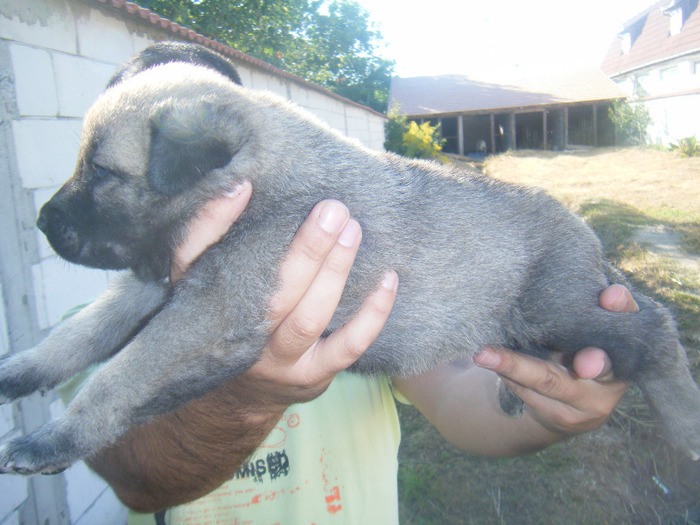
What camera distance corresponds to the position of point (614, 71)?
3653cm

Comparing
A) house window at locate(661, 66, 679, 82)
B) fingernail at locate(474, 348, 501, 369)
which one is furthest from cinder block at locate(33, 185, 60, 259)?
house window at locate(661, 66, 679, 82)

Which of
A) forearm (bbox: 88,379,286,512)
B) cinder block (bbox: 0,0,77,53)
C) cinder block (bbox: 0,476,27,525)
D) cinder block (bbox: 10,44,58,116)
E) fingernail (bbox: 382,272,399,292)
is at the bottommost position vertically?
cinder block (bbox: 0,476,27,525)

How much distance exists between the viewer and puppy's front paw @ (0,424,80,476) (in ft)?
5.70

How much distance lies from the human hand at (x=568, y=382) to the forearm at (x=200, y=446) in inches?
42.7

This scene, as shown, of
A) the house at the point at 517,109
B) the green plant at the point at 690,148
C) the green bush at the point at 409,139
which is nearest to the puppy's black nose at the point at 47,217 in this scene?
the green bush at the point at 409,139

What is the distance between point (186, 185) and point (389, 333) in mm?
1129

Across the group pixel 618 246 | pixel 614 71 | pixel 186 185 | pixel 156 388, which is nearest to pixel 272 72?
pixel 618 246

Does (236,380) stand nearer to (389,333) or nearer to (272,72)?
(389,333)

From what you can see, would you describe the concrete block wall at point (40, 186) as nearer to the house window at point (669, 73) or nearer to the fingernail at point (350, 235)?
the fingernail at point (350, 235)

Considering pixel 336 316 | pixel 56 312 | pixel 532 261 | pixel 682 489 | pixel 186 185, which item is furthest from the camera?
pixel 682 489

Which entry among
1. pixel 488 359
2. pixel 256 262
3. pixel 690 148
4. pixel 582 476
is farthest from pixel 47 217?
pixel 690 148

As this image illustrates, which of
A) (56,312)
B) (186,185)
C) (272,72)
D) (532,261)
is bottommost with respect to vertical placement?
(56,312)

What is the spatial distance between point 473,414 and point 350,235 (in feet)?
5.35

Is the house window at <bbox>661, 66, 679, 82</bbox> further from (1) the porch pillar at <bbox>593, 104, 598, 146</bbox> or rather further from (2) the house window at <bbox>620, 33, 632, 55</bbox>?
(2) the house window at <bbox>620, 33, 632, 55</bbox>
